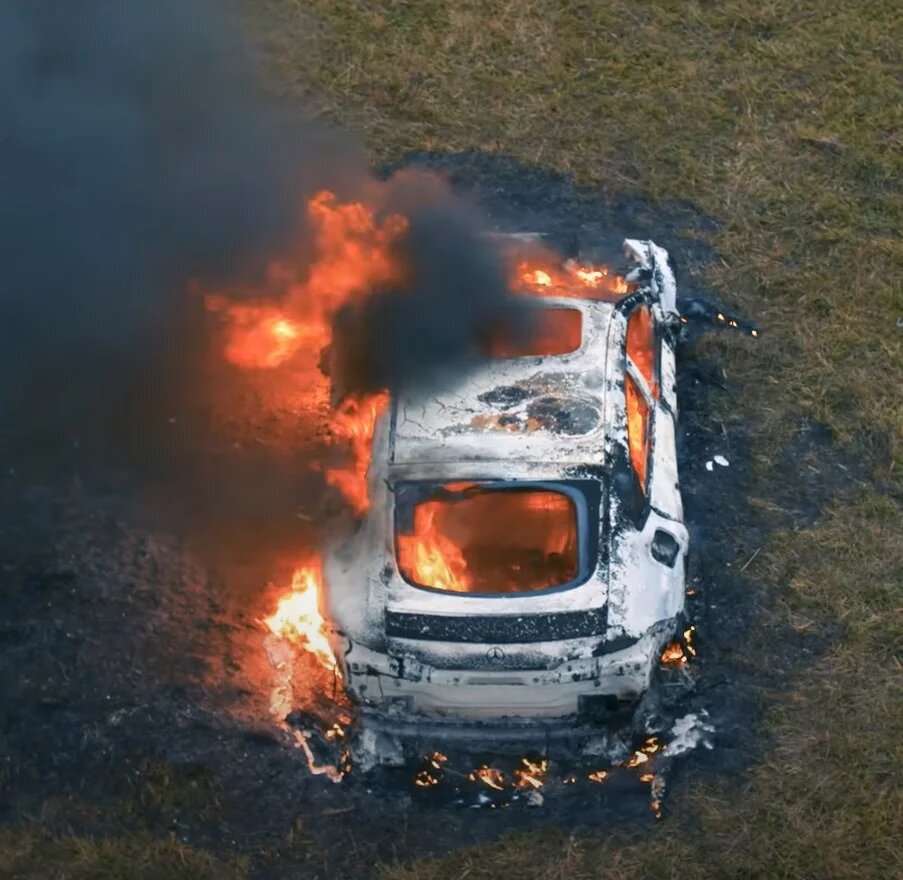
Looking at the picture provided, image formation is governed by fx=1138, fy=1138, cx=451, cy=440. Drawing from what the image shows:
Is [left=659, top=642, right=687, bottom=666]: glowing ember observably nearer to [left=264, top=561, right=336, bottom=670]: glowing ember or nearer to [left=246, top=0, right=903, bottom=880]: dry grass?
[left=246, top=0, right=903, bottom=880]: dry grass

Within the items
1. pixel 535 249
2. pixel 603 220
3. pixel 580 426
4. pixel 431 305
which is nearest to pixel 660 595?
pixel 580 426

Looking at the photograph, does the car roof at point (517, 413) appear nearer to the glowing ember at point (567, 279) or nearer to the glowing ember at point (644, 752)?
the glowing ember at point (567, 279)

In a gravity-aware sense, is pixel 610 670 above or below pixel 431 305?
below

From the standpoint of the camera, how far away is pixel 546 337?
21.0ft

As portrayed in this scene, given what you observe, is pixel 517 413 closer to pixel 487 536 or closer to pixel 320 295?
pixel 487 536

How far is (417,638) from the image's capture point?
5.43 meters

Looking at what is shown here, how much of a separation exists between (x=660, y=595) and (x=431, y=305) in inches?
82.4

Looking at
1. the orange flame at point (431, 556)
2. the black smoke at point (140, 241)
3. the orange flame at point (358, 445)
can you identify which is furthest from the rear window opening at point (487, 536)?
the black smoke at point (140, 241)

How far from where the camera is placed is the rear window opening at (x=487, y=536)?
5633 millimetres

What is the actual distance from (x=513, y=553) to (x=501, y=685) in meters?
0.77

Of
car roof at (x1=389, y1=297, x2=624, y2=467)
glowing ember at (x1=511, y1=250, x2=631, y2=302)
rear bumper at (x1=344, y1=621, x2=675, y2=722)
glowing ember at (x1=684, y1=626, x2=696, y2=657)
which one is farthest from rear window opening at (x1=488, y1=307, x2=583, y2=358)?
glowing ember at (x1=684, y1=626, x2=696, y2=657)

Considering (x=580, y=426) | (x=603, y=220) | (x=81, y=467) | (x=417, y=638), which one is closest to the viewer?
(x=417, y=638)

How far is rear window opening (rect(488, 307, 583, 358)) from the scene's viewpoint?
628cm

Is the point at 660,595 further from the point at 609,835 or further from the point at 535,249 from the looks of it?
the point at 535,249
